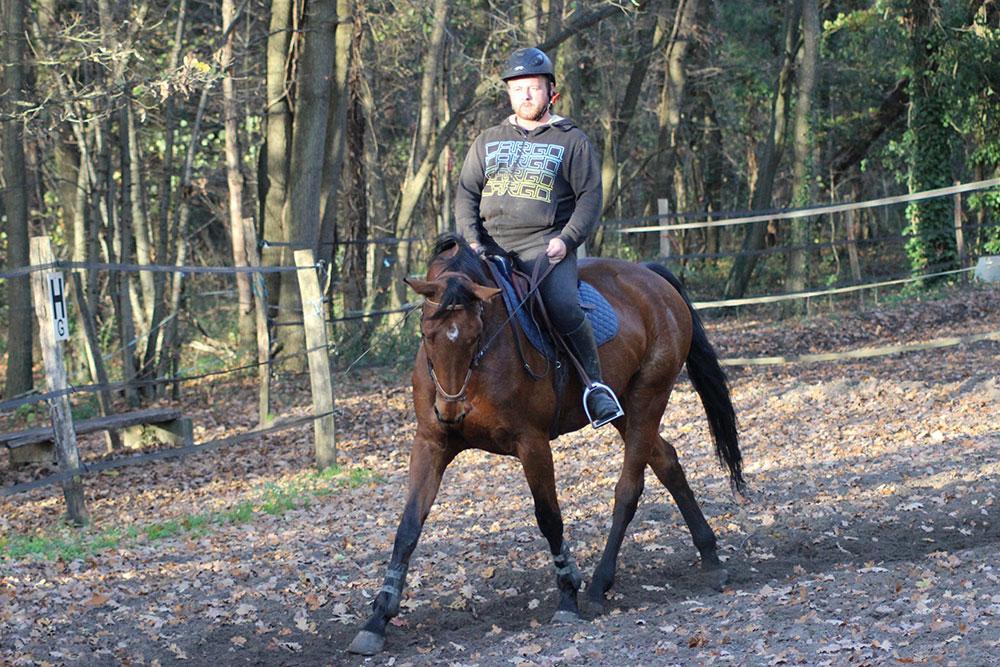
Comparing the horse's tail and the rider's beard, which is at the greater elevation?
the rider's beard

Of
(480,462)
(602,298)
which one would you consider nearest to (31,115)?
(480,462)

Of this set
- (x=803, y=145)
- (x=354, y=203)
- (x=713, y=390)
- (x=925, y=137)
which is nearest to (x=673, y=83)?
(x=803, y=145)

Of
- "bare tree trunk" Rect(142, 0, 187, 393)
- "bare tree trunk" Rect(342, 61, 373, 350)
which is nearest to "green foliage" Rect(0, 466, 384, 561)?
"bare tree trunk" Rect(142, 0, 187, 393)

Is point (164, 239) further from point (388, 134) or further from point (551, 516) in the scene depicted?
point (388, 134)

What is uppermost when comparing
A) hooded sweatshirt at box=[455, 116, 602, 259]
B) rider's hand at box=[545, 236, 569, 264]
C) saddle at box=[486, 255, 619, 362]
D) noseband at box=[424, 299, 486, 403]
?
hooded sweatshirt at box=[455, 116, 602, 259]

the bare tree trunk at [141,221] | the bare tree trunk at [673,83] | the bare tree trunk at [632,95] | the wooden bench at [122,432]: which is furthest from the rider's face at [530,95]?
the bare tree trunk at [673,83]

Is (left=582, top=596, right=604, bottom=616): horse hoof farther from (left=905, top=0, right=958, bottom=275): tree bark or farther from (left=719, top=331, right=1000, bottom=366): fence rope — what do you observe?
(left=905, top=0, right=958, bottom=275): tree bark

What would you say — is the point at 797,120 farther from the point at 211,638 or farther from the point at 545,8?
the point at 211,638

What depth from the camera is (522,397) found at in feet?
19.8

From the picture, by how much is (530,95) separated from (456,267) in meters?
1.14

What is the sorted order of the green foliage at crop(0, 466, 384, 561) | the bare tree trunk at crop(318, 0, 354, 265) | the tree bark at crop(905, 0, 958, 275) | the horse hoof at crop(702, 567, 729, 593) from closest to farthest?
the horse hoof at crop(702, 567, 729, 593) < the green foliage at crop(0, 466, 384, 561) < the bare tree trunk at crop(318, 0, 354, 265) < the tree bark at crop(905, 0, 958, 275)

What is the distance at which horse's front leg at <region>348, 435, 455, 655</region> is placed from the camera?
227 inches

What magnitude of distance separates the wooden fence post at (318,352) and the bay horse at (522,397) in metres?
4.20

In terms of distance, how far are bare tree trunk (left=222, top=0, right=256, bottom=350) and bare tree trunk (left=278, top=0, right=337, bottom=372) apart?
2.44 feet
